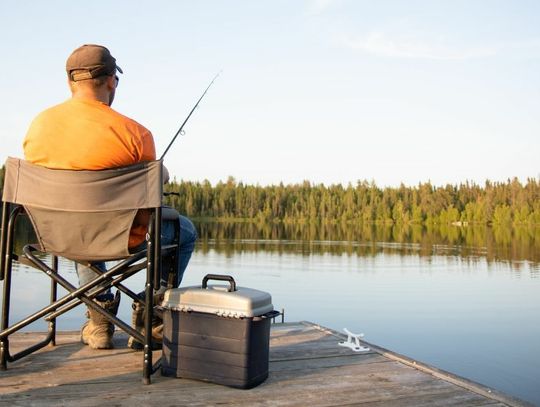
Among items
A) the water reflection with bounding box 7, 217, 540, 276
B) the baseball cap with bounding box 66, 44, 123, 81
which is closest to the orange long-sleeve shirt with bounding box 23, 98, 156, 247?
the baseball cap with bounding box 66, 44, 123, 81

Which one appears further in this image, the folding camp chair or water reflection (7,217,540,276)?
water reflection (7,217,540,276)

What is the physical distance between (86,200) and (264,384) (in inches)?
47.1

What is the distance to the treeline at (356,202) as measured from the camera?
85.2 meters

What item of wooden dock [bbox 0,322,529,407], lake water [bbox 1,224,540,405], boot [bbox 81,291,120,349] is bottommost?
lake water [bbox 1,224,540,405]

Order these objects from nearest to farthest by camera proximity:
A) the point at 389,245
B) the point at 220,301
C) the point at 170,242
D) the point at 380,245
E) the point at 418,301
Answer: the point at 220,301 → the point at 170,242 → the point at 418,301 → the point at 380,245 → the point at 389,245

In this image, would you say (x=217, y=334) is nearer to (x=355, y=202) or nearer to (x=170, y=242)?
(x=170, y=242)

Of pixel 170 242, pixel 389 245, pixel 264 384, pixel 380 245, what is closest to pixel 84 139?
pixel 170 242

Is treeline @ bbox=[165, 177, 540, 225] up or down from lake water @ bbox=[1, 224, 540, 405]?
up

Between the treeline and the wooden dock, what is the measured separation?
81.8 meters

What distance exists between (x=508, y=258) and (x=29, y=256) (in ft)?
78.9

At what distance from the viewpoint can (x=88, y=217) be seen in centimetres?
263

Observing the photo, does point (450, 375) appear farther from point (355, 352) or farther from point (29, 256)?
point (29, 256)

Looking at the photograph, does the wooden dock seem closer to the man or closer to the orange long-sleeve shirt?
the man

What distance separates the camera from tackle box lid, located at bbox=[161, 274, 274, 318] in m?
2.53
